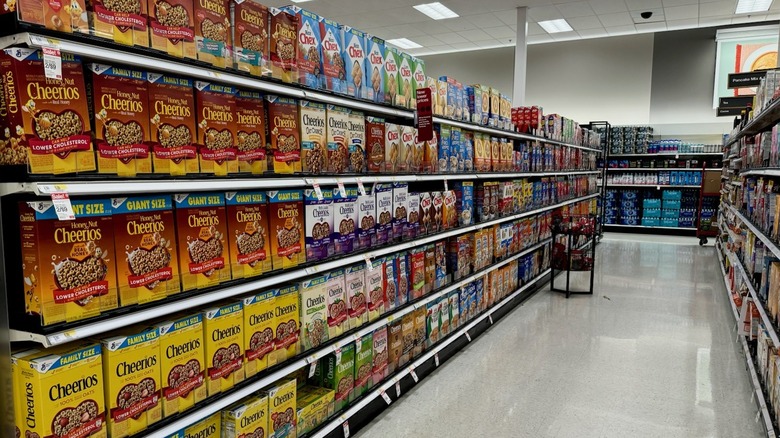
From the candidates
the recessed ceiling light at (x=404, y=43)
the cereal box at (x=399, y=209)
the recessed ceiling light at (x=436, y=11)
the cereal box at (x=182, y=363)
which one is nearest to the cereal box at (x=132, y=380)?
the cereal box at (x=182, y=363)

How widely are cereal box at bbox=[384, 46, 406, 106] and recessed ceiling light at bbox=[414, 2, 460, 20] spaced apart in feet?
20.3

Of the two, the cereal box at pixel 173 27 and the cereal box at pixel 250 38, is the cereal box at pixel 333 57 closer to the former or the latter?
the cereal box at pixel 250 38

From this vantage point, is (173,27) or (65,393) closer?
(65,393)

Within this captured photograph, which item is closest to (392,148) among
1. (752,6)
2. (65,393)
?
(65,393)

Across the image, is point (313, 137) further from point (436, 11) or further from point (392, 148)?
point (436, 11)

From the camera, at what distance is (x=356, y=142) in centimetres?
282

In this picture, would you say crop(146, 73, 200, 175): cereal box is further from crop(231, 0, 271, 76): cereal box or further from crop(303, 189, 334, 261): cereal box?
crop(303, 189, 334, 261): cereal box

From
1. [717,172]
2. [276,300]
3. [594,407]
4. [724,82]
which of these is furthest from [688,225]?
[276,300]

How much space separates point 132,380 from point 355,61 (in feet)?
6.31

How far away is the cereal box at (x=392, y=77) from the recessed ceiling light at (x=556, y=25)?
817 cm

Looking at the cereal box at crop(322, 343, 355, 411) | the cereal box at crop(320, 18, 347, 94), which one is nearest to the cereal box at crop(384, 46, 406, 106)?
the cereal box at crop(320, 18, 347, 94)

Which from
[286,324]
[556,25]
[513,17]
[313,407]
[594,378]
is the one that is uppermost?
[556,25]

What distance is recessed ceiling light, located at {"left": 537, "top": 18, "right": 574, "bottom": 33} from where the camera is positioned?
1023 cm

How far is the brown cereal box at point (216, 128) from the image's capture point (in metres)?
1.92
